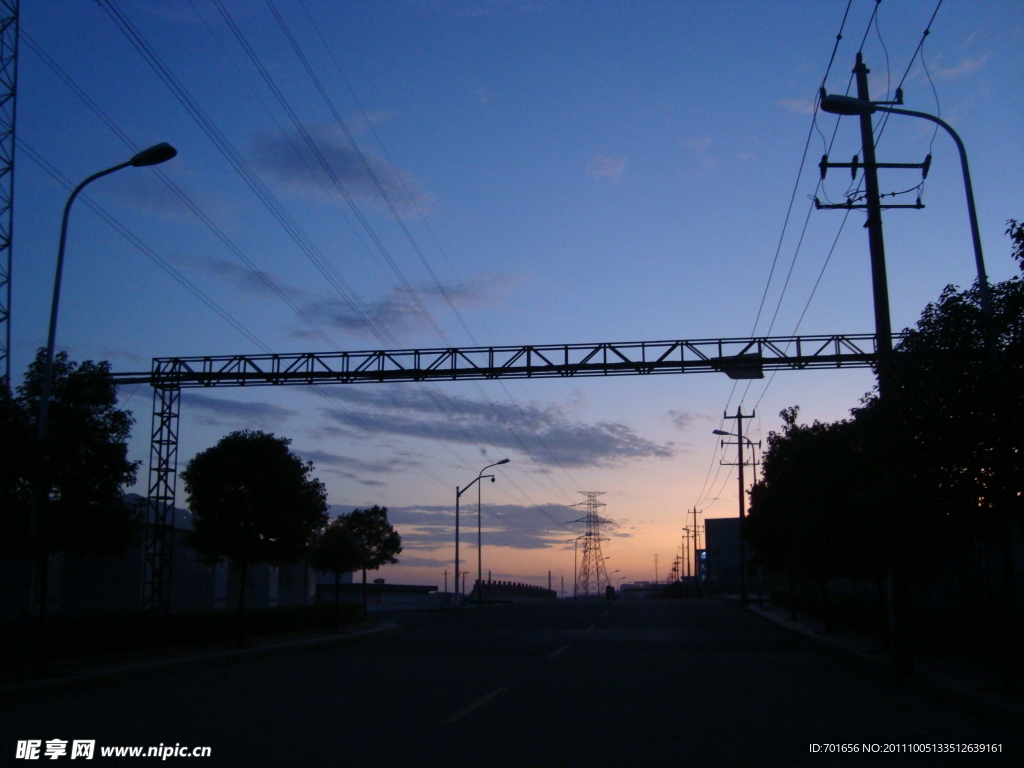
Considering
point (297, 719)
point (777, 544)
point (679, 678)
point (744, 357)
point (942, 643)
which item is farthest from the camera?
point (777, 544)

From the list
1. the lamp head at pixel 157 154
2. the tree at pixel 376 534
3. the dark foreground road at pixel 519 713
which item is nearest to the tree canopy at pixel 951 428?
the dark foreground road at pixel 519 713

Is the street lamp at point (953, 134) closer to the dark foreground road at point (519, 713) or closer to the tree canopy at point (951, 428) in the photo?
the tree canopy at point (951, 428)

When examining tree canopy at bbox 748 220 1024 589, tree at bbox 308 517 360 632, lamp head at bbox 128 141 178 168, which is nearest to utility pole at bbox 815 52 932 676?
tree canopy at bbox 748 220 1024 589

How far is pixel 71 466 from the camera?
17469mm

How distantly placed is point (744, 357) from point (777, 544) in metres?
8.23

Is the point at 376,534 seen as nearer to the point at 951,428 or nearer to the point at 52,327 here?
the point at 52,327

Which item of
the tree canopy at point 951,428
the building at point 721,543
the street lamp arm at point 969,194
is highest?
the street lamp arm at point 969,194

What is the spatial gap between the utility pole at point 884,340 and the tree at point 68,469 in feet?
47.7

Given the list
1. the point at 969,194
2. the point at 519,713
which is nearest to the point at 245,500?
the point at 519,713

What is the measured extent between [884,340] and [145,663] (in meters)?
16.3

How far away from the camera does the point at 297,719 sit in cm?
1164

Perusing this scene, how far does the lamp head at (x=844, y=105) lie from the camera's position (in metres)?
16.0

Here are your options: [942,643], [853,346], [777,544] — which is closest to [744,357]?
[853,346]

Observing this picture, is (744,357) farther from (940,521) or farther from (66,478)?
(66,478)
